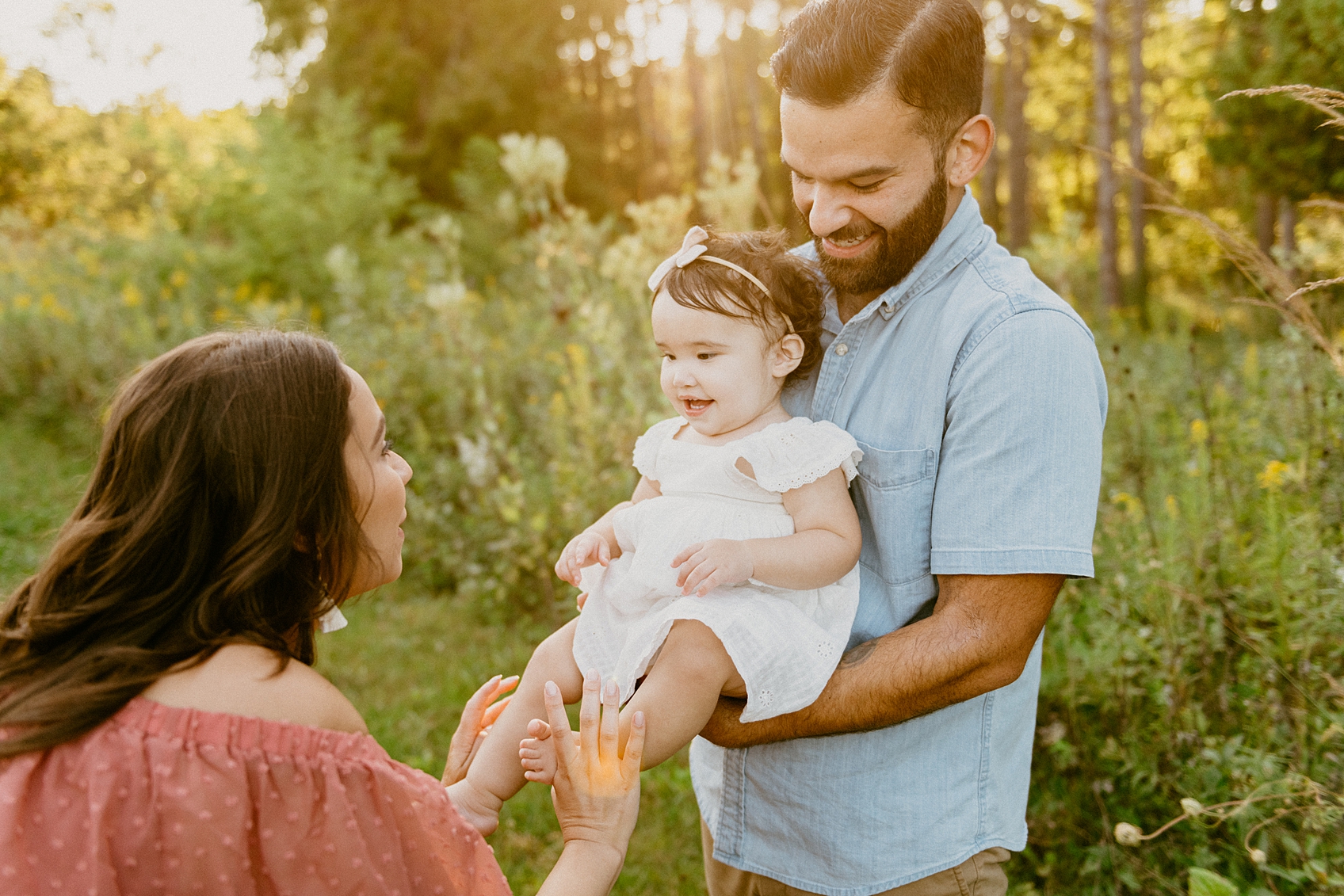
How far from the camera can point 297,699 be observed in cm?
128

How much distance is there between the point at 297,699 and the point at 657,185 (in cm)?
2163

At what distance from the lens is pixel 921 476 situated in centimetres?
165

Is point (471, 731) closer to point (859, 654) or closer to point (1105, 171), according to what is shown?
point (859, 654)

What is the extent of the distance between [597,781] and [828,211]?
44.0 inches

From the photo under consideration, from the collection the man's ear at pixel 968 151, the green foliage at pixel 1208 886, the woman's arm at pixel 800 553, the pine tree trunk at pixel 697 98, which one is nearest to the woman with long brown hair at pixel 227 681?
the woman's arm at pixel 800 553

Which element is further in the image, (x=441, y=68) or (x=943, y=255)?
(x=441, y=68)

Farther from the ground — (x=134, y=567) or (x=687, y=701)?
(x=134, y=567)

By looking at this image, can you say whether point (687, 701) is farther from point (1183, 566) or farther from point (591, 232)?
point (591, 232)

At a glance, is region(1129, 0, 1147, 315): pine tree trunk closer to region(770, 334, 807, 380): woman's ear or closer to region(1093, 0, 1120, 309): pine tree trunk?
region(1093, 0, 1120, 309): pine tree trunk

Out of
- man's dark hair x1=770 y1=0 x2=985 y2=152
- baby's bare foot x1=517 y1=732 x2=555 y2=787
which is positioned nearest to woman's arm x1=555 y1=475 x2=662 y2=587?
baby's bare foot x1=517 y1=732 x2=555 y2=787

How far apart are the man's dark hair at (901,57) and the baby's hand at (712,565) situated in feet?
2.74

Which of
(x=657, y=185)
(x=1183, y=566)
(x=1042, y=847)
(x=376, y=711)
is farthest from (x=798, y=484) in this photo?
(x=657, y=185)

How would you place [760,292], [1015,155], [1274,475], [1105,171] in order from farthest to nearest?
[1015,155]
[1105,171]
[1274,475]
[760,292]

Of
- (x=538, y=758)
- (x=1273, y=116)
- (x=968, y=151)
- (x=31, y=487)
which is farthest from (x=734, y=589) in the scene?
(x=1273, y=116)
